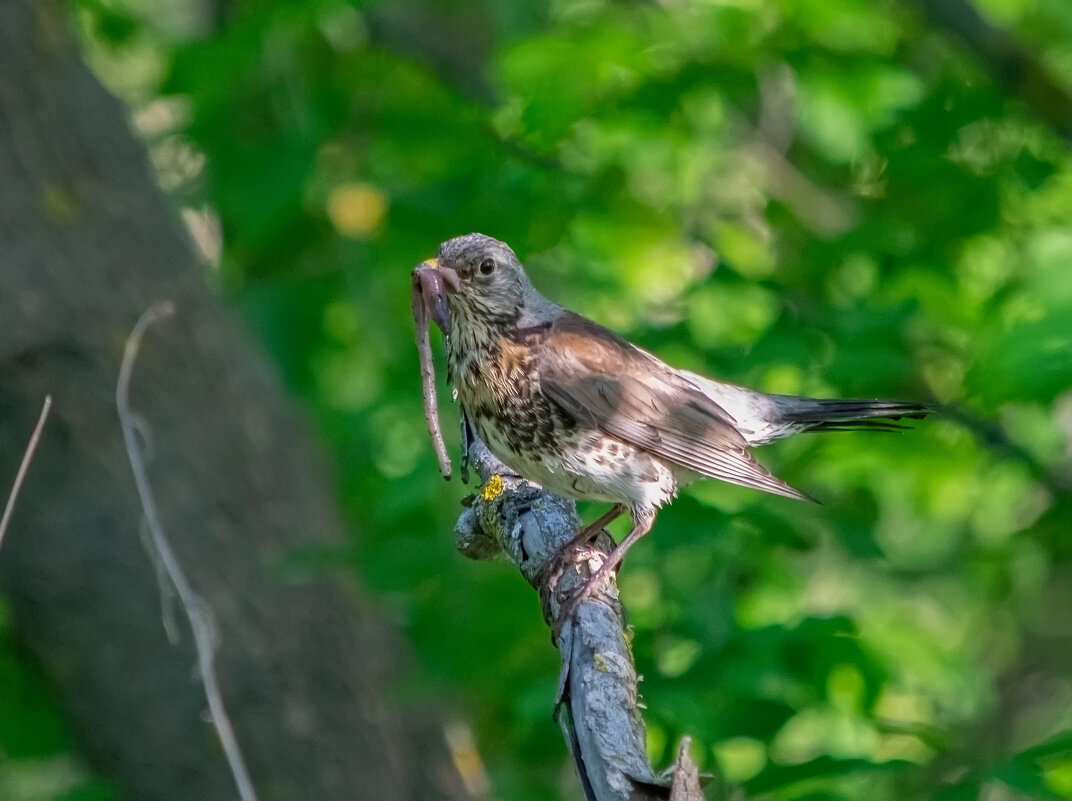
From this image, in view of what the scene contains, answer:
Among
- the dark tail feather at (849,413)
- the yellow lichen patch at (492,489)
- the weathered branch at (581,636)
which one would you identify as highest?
the dark tail feather at (849,413)

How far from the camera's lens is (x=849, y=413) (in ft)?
14.5

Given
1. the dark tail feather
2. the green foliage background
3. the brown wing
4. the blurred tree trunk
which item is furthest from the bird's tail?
the blurred tree trunk

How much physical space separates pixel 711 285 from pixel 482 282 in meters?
1.41

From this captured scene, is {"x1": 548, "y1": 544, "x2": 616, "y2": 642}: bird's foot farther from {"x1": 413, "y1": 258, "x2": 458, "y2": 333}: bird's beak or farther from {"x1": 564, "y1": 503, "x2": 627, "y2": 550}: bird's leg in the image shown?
{"x1": 413, "y1": 258, "x2": 458, "y2": 333}: bird's beak

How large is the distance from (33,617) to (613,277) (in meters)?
3.12

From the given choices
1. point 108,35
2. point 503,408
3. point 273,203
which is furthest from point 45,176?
point 503,408

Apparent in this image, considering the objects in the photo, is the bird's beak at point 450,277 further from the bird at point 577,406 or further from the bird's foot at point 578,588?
the bird's foot at point 578,588

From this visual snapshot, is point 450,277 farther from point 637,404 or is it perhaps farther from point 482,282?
point 637,404

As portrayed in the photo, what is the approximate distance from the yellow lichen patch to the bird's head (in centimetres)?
51

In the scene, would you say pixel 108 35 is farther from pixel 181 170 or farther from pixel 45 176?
pixel 45 176

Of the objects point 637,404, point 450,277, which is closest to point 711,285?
point 637,404

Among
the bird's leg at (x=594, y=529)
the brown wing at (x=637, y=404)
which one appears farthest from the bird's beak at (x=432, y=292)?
the bird's leg at (x=594, y=529)

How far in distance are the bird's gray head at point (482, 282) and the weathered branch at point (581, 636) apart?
550mm

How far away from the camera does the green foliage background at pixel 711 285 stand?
400cm
